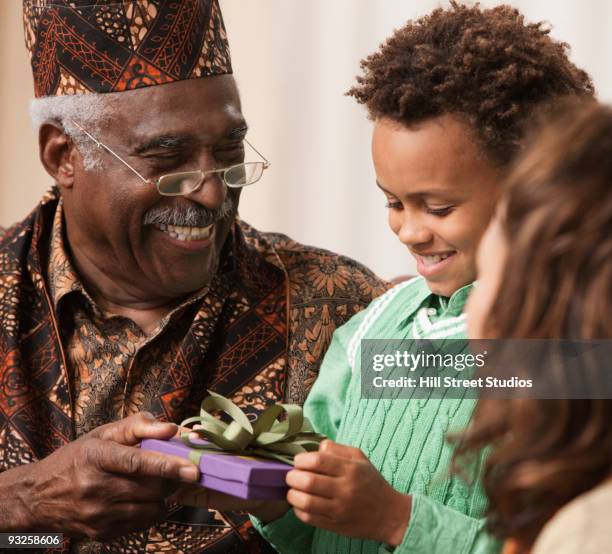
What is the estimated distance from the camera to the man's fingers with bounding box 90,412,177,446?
1.66 m

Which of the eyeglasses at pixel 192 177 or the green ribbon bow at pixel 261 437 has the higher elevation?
the eyeglasses at pixel 192 177

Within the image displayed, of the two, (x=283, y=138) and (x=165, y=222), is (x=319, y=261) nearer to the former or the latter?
(x=165, y=222)

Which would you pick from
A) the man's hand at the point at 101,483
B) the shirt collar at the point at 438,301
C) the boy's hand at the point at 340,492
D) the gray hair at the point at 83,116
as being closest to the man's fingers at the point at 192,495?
the man's hand at the point at 101,483

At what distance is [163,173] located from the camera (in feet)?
7.17

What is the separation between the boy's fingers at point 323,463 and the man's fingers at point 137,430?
313 millimetres

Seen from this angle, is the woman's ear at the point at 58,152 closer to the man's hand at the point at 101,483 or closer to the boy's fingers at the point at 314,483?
the man's hand at the point at 101,483

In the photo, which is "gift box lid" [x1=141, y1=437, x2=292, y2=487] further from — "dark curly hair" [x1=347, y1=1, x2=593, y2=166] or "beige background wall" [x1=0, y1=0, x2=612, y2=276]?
"beige background wall" [x1=0, y1=0, x2=612, y2=276]

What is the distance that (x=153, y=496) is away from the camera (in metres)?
1.75

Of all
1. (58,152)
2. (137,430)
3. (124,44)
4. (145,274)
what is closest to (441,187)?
(137,430)

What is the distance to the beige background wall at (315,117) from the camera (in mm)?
3430

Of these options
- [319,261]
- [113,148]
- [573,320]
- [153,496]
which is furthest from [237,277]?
[573,320]

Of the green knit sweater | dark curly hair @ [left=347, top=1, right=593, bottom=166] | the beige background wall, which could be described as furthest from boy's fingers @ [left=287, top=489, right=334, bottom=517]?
the beige background wall

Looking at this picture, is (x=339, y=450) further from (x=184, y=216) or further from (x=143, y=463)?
(x=184, y=216)

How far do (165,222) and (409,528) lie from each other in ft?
3.11
